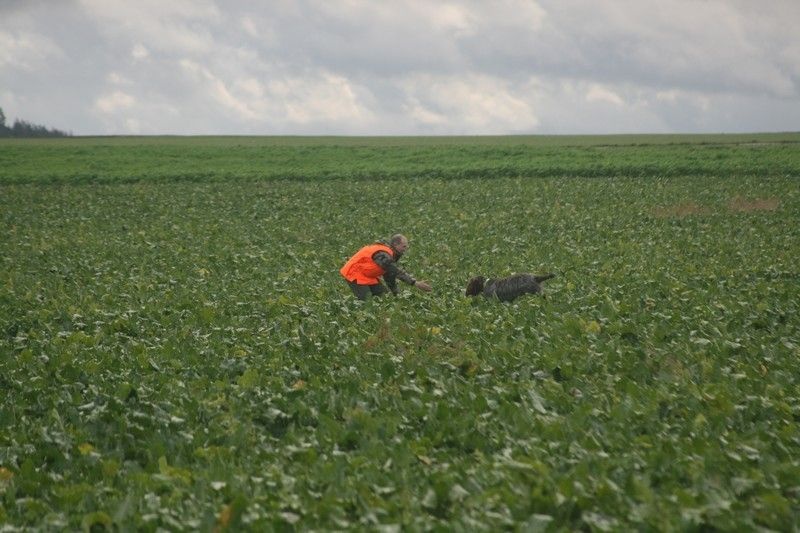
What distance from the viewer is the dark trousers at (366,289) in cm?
1468

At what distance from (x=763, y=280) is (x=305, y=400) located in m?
10.4

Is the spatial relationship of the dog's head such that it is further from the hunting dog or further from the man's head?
the man's head

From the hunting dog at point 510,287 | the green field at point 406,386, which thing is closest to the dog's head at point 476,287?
the hunting dog at point 510,287

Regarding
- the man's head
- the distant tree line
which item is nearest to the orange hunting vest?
the man's head

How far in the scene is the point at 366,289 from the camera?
1467 centimetres

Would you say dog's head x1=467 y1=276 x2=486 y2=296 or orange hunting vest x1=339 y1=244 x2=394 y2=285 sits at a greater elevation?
orange hunting vest x1=339 y1=244 x2=394 y2=285

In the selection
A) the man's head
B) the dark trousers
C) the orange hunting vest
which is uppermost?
the man's head

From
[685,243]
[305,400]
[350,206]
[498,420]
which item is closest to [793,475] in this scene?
[498,420]

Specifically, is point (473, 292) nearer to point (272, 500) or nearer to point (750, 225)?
point (272, 500)

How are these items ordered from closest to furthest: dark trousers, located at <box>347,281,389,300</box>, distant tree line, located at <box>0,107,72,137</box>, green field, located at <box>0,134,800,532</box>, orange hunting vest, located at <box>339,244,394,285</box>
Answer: green field, located at <box>0,134,800,532</box>
orange hunting vest, located at <box>339,244,394,285</box>
dark trousers, located at <box>347,281,389,300</box>
distant tree line, located at <box>0,107,72,137</box>

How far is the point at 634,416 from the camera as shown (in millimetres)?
7582

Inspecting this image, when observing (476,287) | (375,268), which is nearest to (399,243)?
(375,268)

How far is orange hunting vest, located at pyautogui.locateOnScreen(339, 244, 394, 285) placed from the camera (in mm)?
14531

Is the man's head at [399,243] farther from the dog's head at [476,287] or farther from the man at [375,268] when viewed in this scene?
the dog's head at [476,287]
